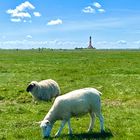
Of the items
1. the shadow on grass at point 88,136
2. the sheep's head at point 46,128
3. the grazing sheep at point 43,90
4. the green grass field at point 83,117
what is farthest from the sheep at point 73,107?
the grazing sheep at point 43,90

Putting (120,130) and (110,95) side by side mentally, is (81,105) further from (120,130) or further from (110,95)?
(110,95)

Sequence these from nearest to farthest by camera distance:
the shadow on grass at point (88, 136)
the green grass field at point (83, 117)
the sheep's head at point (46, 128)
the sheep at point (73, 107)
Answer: the shadow on grass at point (88, 136), the sheep's head at point (46, 128), the sheep at point (73, 107), the green grass field at point (83, 117)

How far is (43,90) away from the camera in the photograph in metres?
24.8

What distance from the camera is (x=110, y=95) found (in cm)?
2511

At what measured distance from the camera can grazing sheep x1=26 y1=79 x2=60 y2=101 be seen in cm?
2462

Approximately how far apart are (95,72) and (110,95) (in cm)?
1554

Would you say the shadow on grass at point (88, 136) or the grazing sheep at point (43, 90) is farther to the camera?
the grazing sheep at point (43, 90)

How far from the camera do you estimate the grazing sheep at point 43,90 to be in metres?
24.6

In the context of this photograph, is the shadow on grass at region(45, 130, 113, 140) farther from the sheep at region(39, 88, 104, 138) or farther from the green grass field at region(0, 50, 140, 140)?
the sheep at region(39, 88, 104, 138)

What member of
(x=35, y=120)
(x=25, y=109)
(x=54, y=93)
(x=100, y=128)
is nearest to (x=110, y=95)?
(x=54, y=93)

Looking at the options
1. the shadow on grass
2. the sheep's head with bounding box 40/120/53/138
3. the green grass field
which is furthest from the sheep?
the green grass field

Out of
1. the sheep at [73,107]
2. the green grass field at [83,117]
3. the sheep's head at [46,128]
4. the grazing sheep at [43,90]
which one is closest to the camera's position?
the sheep's head at [46,128]

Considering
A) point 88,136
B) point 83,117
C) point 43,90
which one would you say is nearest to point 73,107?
point 88,136

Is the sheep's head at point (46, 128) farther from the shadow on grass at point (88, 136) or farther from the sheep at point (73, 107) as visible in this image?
the shadow on grass at point (88, 136)
